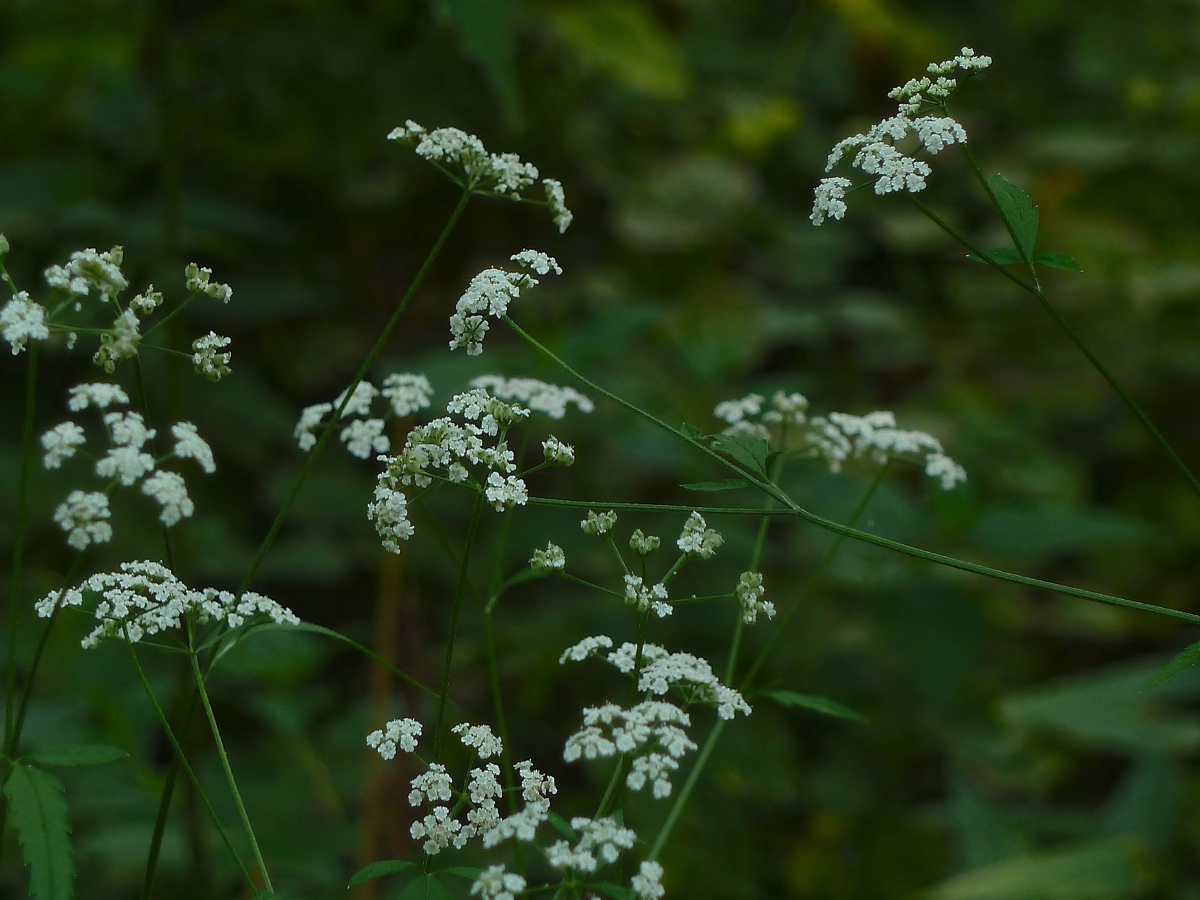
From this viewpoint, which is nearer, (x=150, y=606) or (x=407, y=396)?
(x=150, y=606)

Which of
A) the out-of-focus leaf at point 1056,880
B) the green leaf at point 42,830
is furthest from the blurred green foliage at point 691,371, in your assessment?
the green leaf at point 42,830

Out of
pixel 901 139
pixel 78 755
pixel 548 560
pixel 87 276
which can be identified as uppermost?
pixel 901 139

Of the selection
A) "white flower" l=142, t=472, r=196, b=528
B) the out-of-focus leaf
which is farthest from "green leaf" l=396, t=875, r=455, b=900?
the out-of-focus leaf

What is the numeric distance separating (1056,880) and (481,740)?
238 centimetres

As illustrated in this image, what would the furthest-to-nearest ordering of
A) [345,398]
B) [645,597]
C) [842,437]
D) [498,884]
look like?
[842,437]
[345,398]
[645,597]
[498,884]

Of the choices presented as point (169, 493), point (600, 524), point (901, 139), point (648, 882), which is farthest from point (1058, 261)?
point (169, 493)

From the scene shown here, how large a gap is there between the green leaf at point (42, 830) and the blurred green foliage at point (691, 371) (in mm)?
982

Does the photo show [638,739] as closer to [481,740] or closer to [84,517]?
[481,740]

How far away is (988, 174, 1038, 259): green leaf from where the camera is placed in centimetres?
157

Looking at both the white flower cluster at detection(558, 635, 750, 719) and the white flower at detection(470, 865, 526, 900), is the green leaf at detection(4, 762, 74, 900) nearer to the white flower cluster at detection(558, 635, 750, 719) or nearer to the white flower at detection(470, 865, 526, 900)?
the white flower at detection(470, 865, 526, 900)

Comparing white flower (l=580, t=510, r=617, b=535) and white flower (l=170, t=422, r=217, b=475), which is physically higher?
white flower (l=580, t=510, r=617, b=535)

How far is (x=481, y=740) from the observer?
144cm

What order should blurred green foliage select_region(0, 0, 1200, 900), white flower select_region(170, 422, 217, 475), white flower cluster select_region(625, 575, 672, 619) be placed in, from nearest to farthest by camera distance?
white flower select_region(170, 422, 217, 475), white flower cluster select_region(625, 575, 672, 619), blurred green foliage select_region(0, 0, 1200, 900)

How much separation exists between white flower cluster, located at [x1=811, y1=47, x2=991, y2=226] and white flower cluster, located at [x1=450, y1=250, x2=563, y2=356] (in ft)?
1.37
